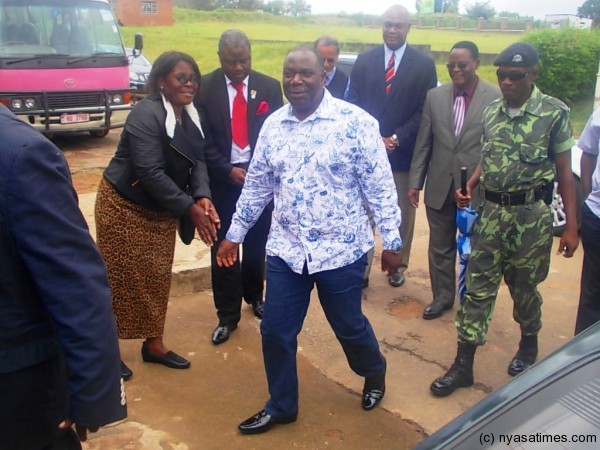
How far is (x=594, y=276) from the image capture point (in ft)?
11.6

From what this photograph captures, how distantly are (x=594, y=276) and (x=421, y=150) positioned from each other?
1.60 meters

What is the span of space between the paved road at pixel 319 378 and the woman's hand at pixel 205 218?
868 millimetres

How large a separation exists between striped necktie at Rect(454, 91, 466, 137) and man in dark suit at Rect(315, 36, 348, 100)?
50.4 inches

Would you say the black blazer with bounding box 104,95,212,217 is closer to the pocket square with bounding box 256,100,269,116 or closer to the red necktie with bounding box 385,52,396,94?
the pocket square with bounding box 256,100,269,116

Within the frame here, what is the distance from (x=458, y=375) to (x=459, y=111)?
181cm

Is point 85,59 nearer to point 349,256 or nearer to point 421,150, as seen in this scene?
point 421,150

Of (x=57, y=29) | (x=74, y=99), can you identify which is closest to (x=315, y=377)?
(x=74, y=99)

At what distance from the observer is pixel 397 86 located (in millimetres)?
4914

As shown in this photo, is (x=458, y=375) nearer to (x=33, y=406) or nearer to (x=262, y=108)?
(x=262, y=108)

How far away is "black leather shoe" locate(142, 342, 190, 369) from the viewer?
3.97m

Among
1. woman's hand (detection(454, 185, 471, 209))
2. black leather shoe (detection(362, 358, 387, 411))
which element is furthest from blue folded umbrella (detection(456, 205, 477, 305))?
black leather shoe (detection(362, 358, 387, 411))

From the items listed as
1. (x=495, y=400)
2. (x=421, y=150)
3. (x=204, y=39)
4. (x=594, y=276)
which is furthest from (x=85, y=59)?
(x=204, y=39)

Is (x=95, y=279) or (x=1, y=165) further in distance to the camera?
(x=95, y=279)

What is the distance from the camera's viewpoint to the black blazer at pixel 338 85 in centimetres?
562
